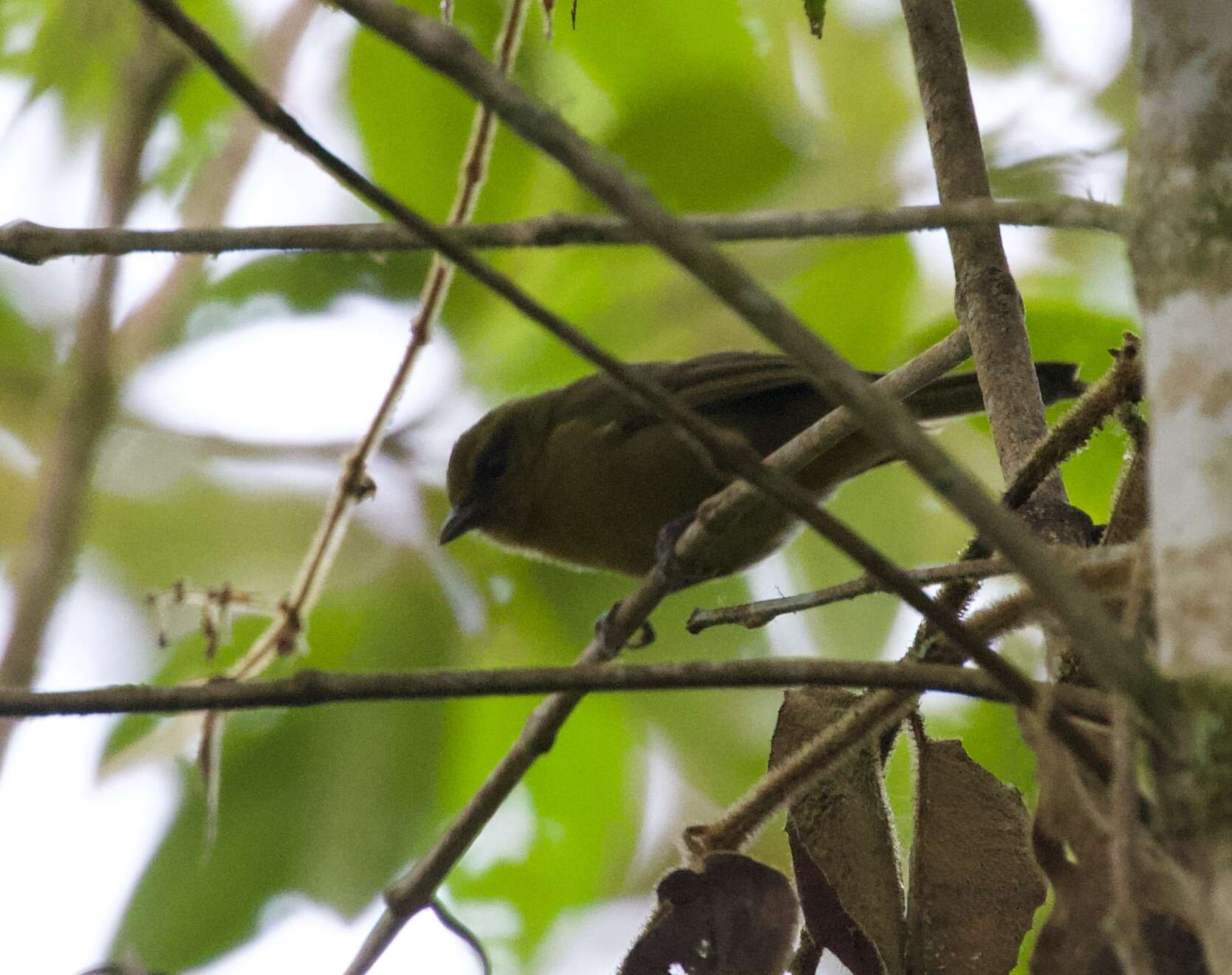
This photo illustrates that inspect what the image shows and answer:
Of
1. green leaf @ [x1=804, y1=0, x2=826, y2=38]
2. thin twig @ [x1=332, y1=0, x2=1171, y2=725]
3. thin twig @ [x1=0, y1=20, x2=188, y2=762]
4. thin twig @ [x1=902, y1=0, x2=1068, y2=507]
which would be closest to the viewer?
thin twig @ [x1=332, y1=0, x2=1171, y2=725]

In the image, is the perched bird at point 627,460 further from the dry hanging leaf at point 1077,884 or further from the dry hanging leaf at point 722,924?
the dry hanging leaf at point 1077,884

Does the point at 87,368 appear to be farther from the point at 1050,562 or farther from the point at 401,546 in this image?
the point at 1050,562

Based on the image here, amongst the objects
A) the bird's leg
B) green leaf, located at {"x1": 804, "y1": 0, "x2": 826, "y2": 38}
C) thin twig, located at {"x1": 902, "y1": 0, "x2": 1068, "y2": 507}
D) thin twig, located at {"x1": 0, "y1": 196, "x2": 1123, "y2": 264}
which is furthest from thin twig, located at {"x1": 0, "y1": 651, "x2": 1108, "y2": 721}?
the bird's leg

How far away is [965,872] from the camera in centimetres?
199

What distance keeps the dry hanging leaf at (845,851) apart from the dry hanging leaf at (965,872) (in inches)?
1.4

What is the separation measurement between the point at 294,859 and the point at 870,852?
2.83 metres

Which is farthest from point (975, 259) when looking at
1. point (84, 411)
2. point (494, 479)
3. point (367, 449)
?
point (84, 411)

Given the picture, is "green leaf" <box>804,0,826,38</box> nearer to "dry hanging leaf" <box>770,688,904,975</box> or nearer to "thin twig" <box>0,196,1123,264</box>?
"thin twig" <box>0,196,1123,264</box>

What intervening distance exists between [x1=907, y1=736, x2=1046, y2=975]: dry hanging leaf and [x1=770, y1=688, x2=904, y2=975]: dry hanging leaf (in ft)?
0.12

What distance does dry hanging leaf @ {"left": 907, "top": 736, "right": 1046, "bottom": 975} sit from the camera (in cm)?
193

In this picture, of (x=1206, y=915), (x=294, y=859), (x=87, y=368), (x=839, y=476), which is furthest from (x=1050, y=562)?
(x=294, y=859)

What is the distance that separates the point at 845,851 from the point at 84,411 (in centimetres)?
264

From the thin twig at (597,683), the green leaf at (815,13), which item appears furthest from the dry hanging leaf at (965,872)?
the green leaf at (815,13)

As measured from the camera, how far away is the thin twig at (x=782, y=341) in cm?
111
